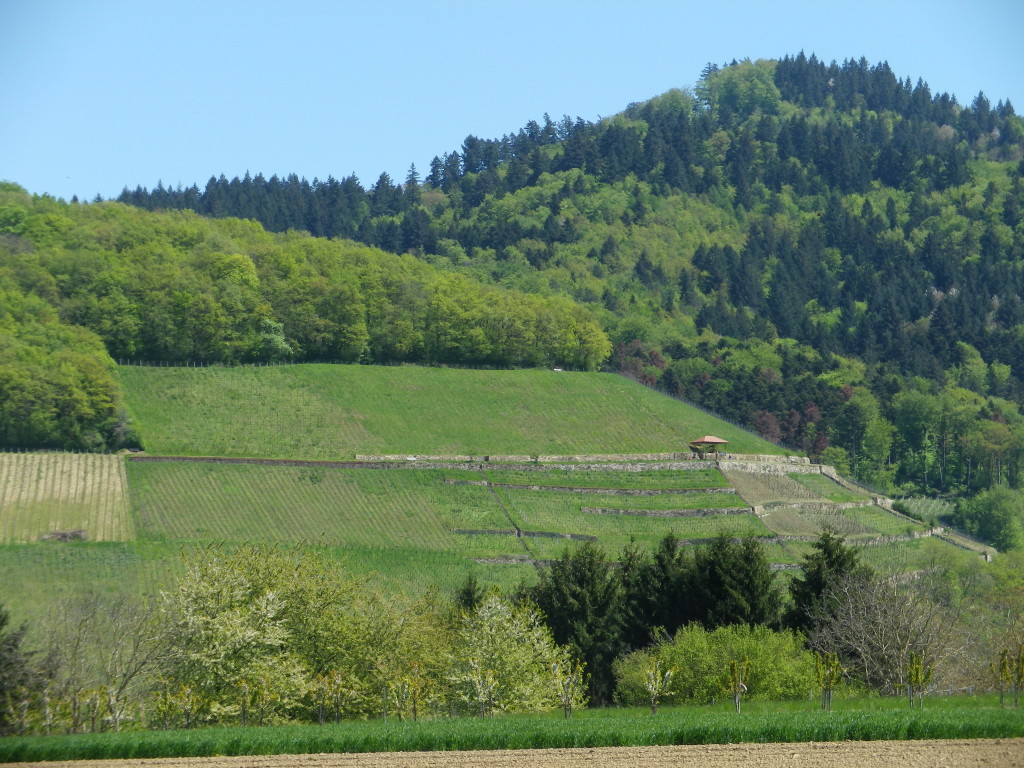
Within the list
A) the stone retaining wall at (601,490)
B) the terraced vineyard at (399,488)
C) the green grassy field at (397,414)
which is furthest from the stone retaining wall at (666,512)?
the green grassy field at (397,414)

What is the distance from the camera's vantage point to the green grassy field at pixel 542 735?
119 feet

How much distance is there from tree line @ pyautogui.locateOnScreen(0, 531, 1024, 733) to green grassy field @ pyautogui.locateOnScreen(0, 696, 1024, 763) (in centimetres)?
417

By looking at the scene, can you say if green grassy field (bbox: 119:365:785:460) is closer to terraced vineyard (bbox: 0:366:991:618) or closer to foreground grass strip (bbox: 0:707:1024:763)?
terraced vineyard (bbox: 0:366:991:618)

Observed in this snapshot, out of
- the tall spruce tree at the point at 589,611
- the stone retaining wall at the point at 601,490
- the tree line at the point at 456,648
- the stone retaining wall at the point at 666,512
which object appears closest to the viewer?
the tree line at the point at 456,648

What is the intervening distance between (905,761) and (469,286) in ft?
407

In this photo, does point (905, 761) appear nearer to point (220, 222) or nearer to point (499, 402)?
point (499, 402)

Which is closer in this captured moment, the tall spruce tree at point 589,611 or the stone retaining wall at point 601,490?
the tall spruce tree at point 589,611

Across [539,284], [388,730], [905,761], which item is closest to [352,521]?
[388,730]

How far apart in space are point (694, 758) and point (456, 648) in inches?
726

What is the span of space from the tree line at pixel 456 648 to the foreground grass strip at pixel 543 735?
438 cm

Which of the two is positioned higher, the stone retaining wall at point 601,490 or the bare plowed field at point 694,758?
the bare plowed field at point 694,758

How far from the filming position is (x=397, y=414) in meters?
119

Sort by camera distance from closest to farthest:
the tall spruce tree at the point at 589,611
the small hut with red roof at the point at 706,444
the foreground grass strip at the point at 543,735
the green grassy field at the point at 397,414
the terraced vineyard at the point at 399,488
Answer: the foreground grass strip at the point at 543,735, the tall spruce tree at the point at 589,611, the terraced vineyard at the point at 399,488, the green grassy field at the point at 397,414, the small hut with red roof at the point at 706,444

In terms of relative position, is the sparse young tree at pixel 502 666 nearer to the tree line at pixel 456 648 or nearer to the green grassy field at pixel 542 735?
the tree line at pixel 456 648
